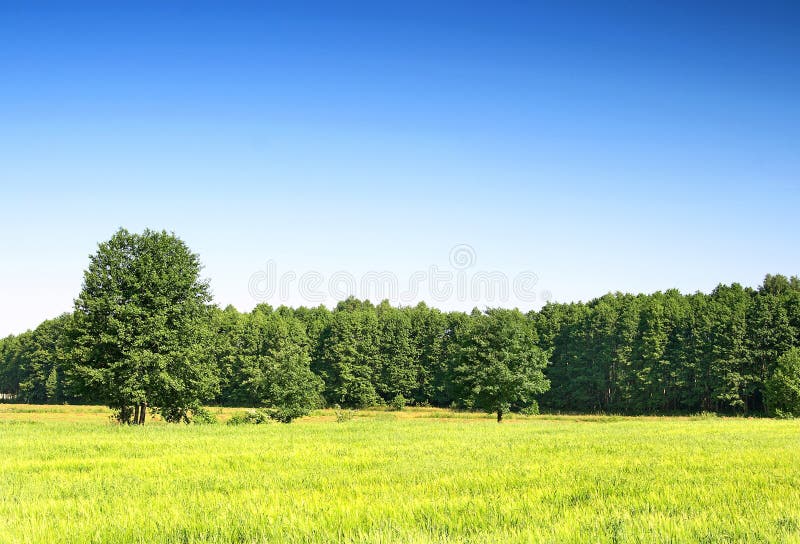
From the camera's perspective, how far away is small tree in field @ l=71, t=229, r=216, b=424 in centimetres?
3788

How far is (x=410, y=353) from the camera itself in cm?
10969

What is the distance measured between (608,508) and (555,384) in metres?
92.9

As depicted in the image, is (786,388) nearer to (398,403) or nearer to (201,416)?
(398,403)

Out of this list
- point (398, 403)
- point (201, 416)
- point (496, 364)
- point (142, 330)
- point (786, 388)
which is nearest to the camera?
point (142, 330)

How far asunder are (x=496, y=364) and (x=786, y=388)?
33.1 metres

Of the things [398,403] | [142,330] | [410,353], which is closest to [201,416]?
[142,330]

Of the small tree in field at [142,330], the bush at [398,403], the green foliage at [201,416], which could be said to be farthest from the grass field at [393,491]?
the bush at [398,403]

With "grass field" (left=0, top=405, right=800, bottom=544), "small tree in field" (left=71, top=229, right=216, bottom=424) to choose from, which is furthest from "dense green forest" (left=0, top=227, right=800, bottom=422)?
"grass field" (left=0, top=405, right=800, bottom=544)

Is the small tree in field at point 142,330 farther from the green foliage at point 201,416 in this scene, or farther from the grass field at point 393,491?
the grass field at point 393,491

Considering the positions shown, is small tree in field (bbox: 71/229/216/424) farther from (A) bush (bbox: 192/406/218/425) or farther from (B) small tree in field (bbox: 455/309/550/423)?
(B) small tree in field (bbox: 455/309/550/423)

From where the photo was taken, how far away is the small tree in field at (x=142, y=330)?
3788 centimetres

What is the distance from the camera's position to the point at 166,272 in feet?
131

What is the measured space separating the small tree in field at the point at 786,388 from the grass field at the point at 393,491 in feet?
154

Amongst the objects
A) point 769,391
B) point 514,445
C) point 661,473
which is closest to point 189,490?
point 661,473
